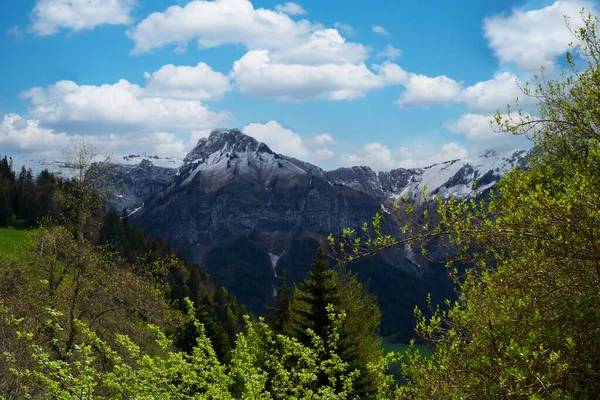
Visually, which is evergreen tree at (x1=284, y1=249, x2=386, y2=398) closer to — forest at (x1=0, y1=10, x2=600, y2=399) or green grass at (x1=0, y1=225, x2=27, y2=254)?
forest at (x1=0, y1=10, x2=600, y2=399)

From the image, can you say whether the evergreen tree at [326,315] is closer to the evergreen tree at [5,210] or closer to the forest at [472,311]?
the forest at [472,311]

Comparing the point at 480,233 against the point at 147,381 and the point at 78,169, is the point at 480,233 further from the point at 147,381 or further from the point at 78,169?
the point at 78,169

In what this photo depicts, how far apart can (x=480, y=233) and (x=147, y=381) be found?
1076 centimetres

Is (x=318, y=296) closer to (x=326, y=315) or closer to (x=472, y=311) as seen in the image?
(x=326, y=315)

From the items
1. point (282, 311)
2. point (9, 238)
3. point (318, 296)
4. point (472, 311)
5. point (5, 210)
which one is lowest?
point (282, 311)

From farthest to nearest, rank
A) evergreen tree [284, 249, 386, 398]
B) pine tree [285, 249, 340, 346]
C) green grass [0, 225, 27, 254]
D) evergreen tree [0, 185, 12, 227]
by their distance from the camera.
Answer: evergreen tree [0, 185, 12, 227] < green grass [0, 225, 27, 254] < pine tree [285, 249, 340, 346] < evergreen tree [284, 249, 386, 398]

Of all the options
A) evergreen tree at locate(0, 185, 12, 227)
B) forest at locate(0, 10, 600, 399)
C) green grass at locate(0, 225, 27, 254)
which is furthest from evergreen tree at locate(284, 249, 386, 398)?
evergreen tree at locate(0, 185, 12, 227)

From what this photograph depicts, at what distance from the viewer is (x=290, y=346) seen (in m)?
17.5

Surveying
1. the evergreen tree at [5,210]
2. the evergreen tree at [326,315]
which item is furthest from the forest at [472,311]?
the evergreen tree at [5,210]

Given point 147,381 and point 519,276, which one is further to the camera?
point 147,381

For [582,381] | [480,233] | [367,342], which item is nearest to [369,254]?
[480,233]

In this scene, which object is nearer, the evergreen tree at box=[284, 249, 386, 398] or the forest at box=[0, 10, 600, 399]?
the forest at box=[0, 10, 600, 399]

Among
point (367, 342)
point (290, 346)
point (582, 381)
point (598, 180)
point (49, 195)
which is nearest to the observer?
point (582, 381)

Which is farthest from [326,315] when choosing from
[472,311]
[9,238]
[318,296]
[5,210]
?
[5,210]
